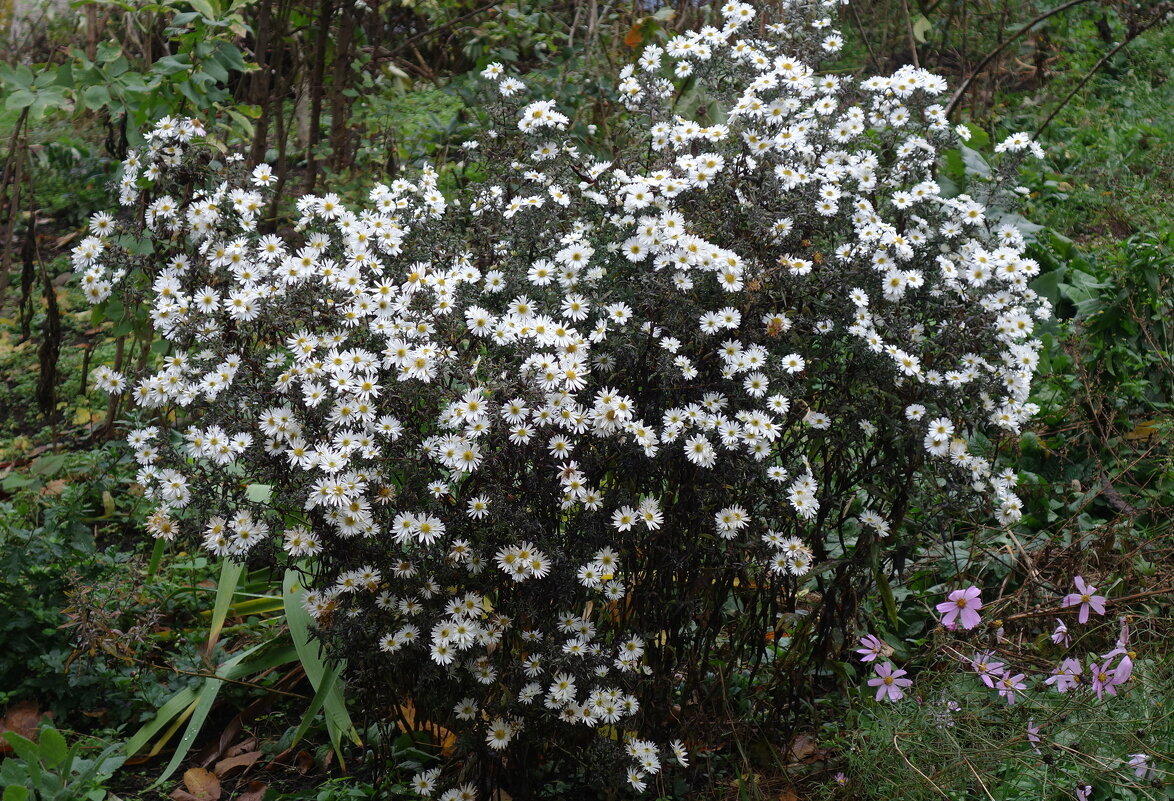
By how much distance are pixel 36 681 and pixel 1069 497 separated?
123 inches

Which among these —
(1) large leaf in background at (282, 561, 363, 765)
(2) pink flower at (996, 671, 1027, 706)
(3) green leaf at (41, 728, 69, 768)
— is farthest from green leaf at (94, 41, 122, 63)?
(2) pink flower at (996, 671, 1027, 706)

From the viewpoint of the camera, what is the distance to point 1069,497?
10.9 feet

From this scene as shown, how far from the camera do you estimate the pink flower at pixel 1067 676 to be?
228cm

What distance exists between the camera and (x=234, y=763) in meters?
2.78

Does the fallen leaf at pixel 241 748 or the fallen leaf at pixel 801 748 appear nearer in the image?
the fallen leaf at pixel 801 748

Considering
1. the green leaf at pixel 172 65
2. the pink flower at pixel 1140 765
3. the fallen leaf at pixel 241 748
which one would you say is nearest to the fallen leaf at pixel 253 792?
the fallen leaf at pixel 241 748

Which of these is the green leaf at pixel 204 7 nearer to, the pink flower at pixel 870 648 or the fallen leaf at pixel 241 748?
the fallen leaf at pixel 241 748

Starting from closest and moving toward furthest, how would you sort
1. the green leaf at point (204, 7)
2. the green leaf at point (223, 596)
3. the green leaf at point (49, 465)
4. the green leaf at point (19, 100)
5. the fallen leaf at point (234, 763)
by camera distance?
the fallen leaf at point (234, 763) → the green leaf at point (223, 596) → the green leaf at point (19, 100) → the green leaf at point (204, 7) → the green leaf at point (49, 465)

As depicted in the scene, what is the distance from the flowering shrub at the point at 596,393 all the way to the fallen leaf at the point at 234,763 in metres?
0.58

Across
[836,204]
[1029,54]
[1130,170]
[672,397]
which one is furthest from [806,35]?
[1029,54]

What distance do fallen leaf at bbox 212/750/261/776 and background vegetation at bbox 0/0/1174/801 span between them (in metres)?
0.03

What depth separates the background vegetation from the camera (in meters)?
2.53

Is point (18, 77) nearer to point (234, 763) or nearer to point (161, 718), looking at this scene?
point (161, 718)

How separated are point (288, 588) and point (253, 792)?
523 mm
